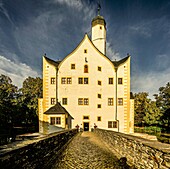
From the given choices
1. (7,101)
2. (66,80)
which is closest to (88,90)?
(66,80)

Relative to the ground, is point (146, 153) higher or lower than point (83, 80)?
lower

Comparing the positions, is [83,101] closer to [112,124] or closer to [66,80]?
[66,80]

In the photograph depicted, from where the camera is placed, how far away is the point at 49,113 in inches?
820

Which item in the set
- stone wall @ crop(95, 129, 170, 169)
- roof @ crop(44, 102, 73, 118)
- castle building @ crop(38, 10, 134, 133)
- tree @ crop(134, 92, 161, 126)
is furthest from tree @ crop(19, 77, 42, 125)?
stone wall @ crop(95, 129, 170, 169)

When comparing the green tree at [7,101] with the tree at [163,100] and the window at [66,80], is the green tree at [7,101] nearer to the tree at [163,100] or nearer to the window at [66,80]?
the window at [66,80]

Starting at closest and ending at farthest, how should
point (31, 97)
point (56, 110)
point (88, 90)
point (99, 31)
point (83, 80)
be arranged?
point (56, 110), point (88, 90), point (83, 80), point (99, 31), point (31, 97)

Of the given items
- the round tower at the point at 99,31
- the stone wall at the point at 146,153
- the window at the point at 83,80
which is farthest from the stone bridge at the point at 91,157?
the round tower at the point at 99,31

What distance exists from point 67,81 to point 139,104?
95.1 ft

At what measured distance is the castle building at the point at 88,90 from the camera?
77.9 feet

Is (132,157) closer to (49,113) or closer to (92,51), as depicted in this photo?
(49,113)

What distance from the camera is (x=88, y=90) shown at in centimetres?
2422

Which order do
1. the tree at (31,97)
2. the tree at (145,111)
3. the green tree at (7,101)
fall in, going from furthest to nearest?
the tree at (145,111), the tree at (31,97), the green tree at (7,101)

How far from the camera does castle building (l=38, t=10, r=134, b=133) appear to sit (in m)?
23.8

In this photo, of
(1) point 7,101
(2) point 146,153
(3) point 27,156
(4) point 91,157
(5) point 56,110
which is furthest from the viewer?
(1) point 7,101
